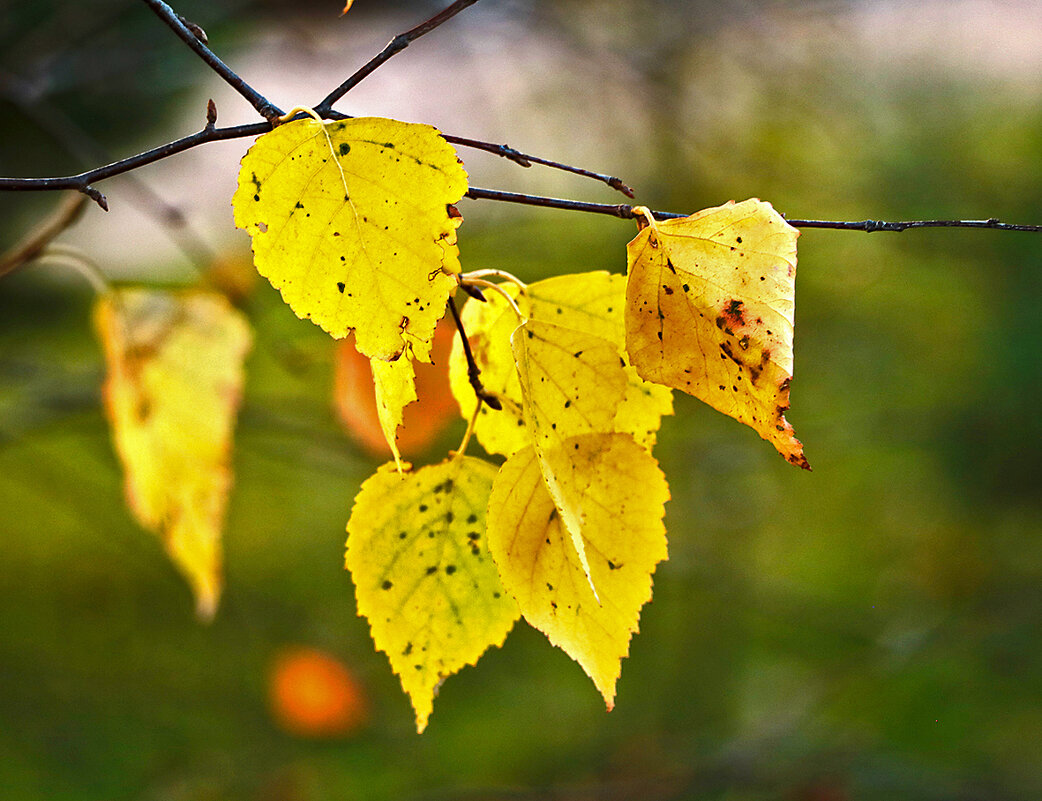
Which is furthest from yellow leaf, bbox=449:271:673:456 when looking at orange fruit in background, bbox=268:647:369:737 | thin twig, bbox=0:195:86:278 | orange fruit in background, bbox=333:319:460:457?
orange fruit in background, bbox=268:647:369:737

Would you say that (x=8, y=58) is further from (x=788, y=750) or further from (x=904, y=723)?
(x=904, y=723)

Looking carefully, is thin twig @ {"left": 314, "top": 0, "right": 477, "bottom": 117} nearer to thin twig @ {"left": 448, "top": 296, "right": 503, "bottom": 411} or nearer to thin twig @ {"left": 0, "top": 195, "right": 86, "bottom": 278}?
thin twig @ {"left": 448, "top": 296, "right": 503, "bottom": 411}

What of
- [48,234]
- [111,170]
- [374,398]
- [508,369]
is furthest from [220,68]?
[374,398]

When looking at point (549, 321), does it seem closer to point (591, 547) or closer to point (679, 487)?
point (591, 547)

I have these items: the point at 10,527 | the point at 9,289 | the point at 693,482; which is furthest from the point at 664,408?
the point at 10,527

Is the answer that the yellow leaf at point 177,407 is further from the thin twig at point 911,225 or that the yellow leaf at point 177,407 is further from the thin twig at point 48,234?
the thin twig at point 911,225
